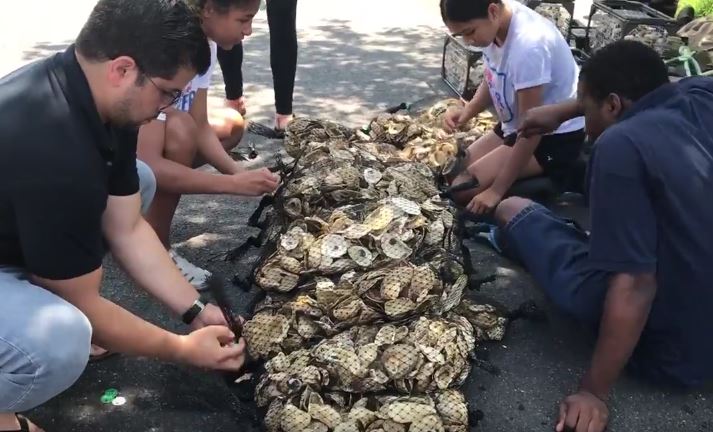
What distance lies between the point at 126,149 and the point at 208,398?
2.65 feet

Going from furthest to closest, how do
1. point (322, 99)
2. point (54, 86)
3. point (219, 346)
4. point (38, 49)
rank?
point (38, 49), point (322, 99), point (219, 346), point (54, 86)

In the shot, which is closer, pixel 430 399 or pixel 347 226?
pixel 430 399

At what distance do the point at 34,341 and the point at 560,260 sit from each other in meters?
1.64

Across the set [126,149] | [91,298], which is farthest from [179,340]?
[126,149]

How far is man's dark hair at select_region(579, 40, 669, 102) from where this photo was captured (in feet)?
6.95

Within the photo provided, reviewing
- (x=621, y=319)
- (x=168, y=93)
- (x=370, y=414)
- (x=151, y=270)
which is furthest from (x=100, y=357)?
(x=621, y=319)

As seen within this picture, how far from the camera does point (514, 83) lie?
9.99 ft

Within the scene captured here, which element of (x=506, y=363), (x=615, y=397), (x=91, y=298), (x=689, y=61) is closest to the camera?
(x=91, y=298)

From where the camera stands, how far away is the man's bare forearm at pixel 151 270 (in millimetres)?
2131

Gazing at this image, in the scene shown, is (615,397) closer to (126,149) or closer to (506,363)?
(506,363)

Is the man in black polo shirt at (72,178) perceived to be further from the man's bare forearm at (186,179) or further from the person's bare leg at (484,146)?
the person's bare leg at (484,146)

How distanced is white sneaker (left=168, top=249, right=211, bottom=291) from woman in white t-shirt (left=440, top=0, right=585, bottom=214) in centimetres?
116

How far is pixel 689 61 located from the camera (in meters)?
3.97

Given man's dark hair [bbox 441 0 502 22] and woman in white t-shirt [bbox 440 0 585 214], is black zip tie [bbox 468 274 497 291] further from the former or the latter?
man's dark hair [bbox 441 0 502 22]
